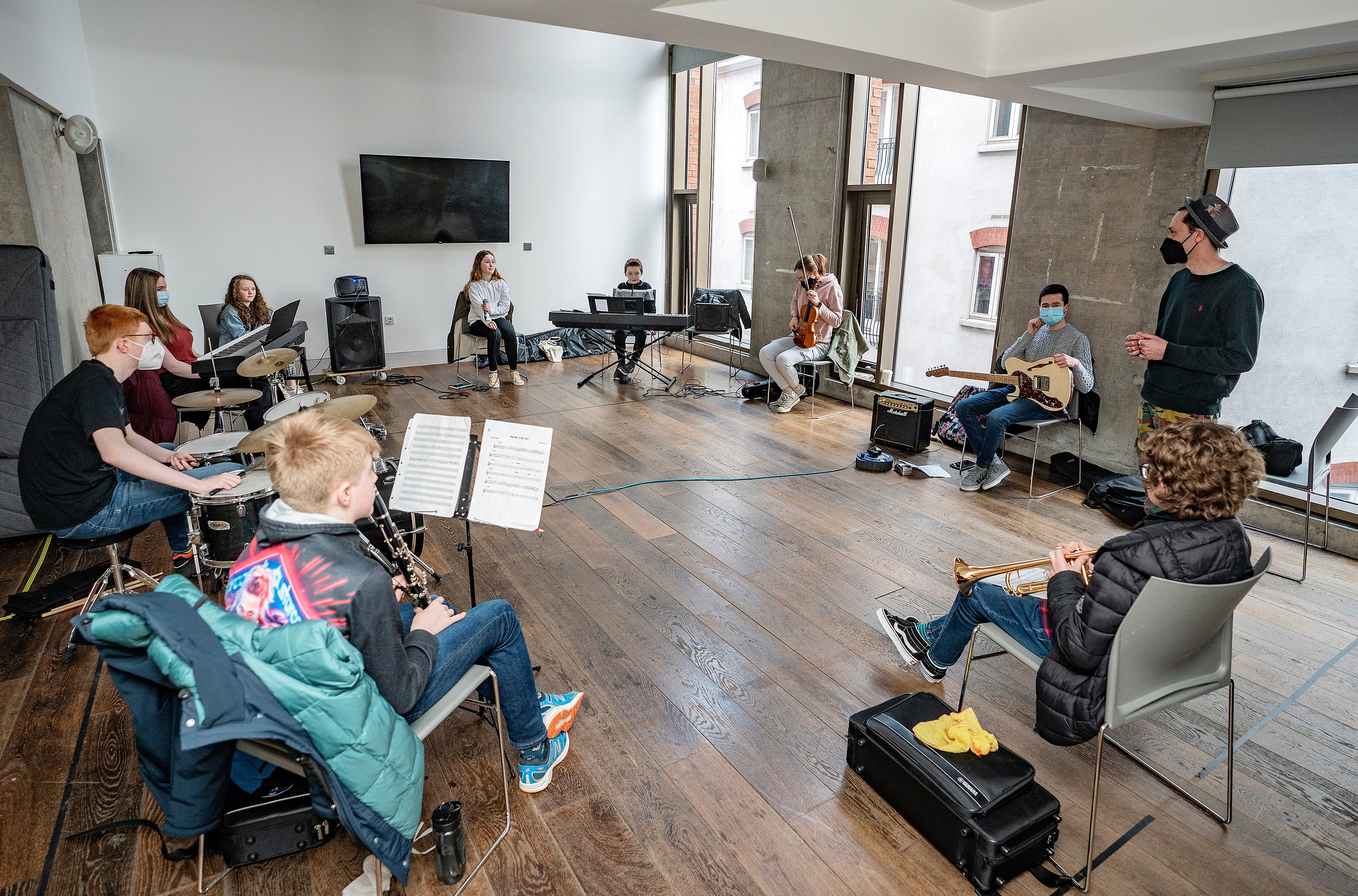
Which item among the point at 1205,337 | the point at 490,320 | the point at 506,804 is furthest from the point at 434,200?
the point at 506,804

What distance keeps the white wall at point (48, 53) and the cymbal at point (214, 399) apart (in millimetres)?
1835

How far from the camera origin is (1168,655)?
2178mm

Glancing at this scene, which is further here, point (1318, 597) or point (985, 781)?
point (1318, 597)

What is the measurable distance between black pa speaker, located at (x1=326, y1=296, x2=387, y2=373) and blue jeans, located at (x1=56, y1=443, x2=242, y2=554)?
4652 mm

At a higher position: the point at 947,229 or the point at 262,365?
the point at 947,229

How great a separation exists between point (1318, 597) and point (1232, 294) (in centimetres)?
151

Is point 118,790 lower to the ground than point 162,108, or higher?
lower

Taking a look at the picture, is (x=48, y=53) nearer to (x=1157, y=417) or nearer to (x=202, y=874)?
(x=202, y=874)

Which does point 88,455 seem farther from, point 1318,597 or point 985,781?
point 1318,597

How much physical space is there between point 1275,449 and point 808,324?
3.43m

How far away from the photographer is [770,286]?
810 cm

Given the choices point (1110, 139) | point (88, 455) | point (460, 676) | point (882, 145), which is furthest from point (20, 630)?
point (882, 145)

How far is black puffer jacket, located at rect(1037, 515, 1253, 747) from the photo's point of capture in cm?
209

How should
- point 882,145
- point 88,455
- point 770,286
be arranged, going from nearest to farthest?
point 88,455
point 882,145
point 770,286
